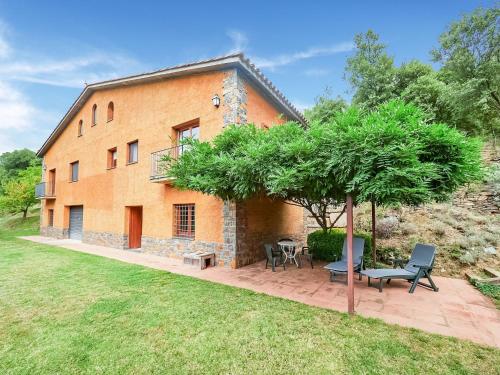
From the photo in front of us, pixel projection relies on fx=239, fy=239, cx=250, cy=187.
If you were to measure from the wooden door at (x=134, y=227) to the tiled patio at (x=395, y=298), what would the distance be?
16.1ft

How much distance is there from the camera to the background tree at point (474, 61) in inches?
584

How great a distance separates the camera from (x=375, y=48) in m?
21.8

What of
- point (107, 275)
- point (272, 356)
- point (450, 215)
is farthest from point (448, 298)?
point (107, 275)

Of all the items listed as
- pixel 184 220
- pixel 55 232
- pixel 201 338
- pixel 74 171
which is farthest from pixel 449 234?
pixel 55 232

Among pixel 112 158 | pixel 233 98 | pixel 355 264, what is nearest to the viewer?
pixel 355 264

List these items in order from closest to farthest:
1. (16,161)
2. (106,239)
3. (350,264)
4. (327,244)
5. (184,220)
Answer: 1. (350,264)
2. (327,244)
3. (184,220)
4. (106,239)
5. (16,161)

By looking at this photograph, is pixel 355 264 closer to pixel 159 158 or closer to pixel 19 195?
pixel 159 158

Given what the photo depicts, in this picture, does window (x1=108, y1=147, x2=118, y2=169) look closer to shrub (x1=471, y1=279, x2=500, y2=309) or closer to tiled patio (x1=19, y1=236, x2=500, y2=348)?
tiled patio (x1=19, y1=236, x2=500, y2=348)

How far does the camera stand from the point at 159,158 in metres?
9.93

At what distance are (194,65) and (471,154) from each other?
8560 millimetres

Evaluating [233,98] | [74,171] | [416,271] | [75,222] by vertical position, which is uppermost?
[233,98]

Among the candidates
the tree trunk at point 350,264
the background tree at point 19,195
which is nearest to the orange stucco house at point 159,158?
the tree trunk at point 350,264

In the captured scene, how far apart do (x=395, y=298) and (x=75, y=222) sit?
699 inches

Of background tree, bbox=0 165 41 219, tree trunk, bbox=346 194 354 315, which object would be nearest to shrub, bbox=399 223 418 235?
Answer: tree trunk, bbox=346 194 354 315
